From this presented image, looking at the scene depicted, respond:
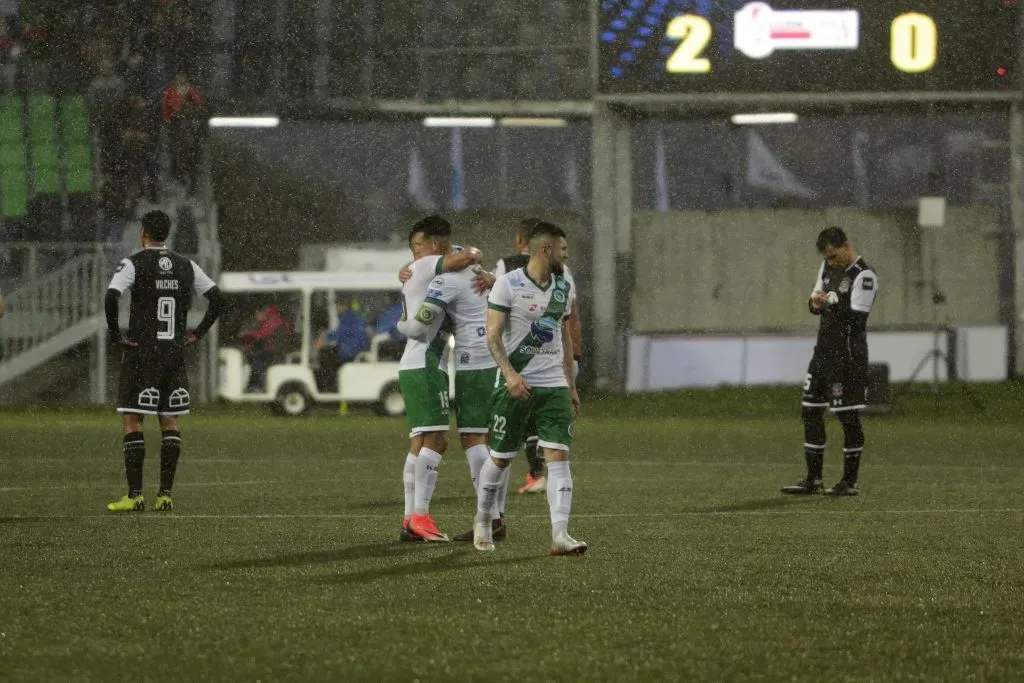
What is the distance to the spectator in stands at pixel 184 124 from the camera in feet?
111

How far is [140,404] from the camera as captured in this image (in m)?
12.2

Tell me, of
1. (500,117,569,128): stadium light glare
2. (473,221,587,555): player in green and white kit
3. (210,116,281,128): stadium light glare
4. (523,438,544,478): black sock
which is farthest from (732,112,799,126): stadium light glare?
(473,221,587,555): player in green and white kit

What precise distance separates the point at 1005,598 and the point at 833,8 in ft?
77.9

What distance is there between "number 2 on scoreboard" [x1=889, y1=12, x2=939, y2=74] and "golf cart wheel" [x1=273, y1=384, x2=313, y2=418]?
1134 cm

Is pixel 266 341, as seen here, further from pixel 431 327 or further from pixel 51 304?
pixel 431 327

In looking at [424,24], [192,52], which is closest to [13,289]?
[192,52]

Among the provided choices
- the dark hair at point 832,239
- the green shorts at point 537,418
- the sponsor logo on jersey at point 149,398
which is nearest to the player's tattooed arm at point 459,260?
the green shorts at point 537,418

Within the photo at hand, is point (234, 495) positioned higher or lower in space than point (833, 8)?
lower

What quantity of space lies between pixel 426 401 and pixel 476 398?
0.29 meters

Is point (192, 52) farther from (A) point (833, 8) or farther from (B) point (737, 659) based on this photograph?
(B) point (737, 659)

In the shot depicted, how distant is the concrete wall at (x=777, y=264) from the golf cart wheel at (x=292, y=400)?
348 inches

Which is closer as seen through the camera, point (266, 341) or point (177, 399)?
point (177, 399)

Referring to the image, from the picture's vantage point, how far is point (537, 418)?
9781 mm

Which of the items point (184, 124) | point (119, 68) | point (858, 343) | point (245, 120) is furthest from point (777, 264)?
point (858, 343)
